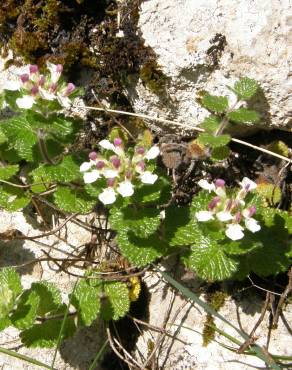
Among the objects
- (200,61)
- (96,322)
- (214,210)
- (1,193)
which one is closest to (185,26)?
(200,61)

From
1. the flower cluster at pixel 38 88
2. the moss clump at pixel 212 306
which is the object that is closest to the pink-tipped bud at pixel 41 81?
the flower cluster at pixel 38 88

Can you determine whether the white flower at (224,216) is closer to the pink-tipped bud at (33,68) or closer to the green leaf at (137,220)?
the green leaf at (137,220)

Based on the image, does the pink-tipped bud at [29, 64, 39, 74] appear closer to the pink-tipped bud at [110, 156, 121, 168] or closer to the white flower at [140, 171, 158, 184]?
the pink-tipped bud at [110, 156, 121, 168]

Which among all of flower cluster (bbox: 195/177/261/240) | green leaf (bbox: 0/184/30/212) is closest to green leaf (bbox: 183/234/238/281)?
flower cluster (bbox: 195/177/261/240)

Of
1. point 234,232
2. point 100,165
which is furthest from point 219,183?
point 100,165

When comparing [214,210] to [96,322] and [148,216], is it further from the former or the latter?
[96,322]
